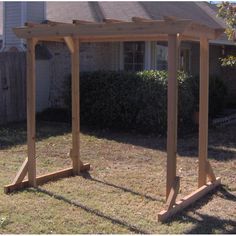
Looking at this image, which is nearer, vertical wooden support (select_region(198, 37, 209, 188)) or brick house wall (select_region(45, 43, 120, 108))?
vertical wooden support (select_region(198, 37, 209, 188))

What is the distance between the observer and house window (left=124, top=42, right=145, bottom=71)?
15.8 metres

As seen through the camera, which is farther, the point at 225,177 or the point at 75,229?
the point at 225,177

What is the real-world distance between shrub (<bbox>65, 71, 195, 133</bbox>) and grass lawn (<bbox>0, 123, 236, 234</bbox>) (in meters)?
0.61

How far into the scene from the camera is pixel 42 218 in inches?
224

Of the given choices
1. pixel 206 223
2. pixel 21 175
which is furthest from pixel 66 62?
pixel 206 223

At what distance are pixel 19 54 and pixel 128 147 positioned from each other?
5.27 metres

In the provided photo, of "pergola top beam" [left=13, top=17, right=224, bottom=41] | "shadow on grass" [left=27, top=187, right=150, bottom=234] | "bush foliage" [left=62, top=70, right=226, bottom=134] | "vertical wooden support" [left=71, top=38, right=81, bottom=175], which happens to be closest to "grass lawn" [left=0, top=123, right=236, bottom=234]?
"shadow on grass" [left=27, top=187, right=150, bottom=234]

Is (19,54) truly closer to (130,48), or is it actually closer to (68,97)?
(68,97)

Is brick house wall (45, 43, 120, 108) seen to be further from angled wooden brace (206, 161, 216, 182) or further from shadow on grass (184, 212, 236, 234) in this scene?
shadow on grass (184, 212, 236, 234)

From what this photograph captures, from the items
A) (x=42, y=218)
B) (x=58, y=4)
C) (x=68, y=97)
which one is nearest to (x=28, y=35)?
(x=42, y=218)

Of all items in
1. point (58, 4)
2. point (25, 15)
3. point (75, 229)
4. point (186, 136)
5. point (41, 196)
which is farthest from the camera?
point (58, 4)

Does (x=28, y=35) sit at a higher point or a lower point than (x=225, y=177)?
higher

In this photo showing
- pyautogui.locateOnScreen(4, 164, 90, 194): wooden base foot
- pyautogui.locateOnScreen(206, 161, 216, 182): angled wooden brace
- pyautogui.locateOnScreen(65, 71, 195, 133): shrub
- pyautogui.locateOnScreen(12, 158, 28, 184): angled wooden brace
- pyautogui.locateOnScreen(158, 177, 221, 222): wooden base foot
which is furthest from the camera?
pyautogui.locateOnScreen(65, 71, 195, 133): shrub

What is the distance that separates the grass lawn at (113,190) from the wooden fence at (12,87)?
2.63 m
